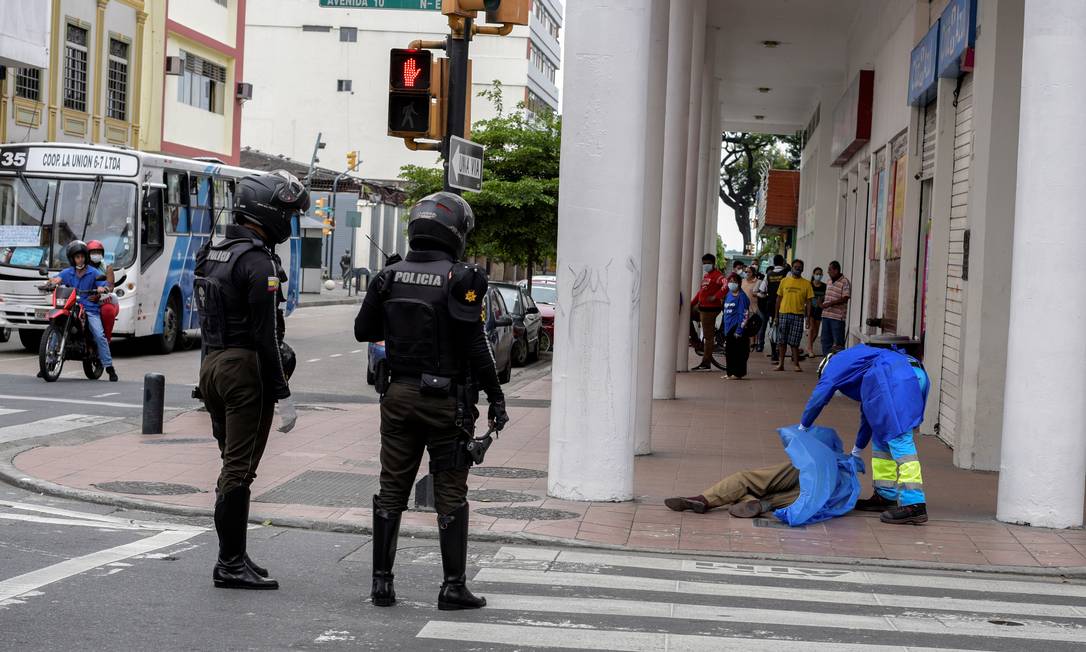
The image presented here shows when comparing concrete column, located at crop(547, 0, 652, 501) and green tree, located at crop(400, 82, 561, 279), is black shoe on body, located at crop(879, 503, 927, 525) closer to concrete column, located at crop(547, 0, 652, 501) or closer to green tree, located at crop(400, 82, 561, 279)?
concrete column, located at crop(547, 0, 652, 501)

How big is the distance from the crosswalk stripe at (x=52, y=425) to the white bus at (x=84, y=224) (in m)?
8.65

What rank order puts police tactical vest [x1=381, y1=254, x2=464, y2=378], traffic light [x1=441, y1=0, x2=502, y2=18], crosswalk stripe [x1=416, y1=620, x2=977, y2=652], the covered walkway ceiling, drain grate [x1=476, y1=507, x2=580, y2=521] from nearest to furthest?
crosswalk stripe [x1=416, y1=620, x2=977, y2=652]
police tactical vest [x1=381, y1=254, x2=464, y2=378]
drain grate [x1=476, y1=507, x2=580, y2=521]
traffic light [x1=441, y1=0, x2=502, y2=18]
the covered walkway ceiling

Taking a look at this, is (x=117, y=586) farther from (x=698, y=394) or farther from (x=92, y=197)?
(x=92, y=197)

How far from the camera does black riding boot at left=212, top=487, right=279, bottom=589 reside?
257 inches

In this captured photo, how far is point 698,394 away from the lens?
19109mm

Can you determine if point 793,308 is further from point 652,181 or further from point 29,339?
point 29,339

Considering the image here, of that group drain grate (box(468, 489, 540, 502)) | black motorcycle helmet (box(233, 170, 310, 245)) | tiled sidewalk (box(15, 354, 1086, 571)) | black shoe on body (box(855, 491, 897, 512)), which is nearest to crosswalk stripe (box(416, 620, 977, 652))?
black motorcycle helmet (box(233, 170, 310, 245))

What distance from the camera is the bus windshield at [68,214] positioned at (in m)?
22.5

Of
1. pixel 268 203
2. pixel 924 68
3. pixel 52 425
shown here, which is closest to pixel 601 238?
pixel 268 203

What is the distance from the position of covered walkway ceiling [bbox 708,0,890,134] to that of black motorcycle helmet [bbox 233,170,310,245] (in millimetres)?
14246

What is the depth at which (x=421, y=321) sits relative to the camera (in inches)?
243

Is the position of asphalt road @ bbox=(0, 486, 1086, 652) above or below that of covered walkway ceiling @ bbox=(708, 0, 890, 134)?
below

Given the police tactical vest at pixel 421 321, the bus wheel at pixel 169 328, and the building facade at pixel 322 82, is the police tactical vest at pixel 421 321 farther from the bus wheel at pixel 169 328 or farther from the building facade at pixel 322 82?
the building facade at pixel 322 82

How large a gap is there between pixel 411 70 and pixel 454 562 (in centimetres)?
425
